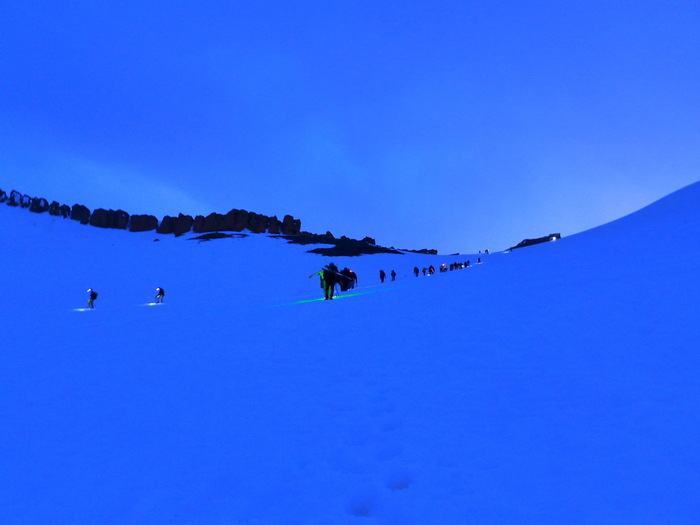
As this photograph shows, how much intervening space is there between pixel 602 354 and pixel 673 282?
4.04 metres

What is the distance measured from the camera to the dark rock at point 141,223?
90613mm

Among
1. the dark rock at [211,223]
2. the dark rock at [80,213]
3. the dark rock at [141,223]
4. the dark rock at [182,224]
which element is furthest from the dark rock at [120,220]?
the dark rock at [211,223]

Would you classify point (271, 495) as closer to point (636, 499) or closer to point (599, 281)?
point (636, 499)

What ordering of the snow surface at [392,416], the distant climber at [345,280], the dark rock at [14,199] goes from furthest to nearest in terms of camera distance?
1. the dark rock at [14,199]
2. the distant climber at [345,280]
3. the snow surface at [392,416]

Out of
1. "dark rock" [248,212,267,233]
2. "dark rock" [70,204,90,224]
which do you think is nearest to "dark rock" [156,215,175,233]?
"dark rock" [70,204,90,224]

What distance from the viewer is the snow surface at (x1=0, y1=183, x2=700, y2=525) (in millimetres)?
3723

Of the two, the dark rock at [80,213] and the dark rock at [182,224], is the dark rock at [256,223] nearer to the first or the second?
the dark rock at [182,224]

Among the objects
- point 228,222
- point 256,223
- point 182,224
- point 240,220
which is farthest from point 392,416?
point 182,224

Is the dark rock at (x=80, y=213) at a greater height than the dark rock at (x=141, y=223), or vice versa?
the dark rock at (x=80, y=213)

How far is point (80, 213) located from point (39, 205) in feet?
27.1

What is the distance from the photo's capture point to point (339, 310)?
48.3ft

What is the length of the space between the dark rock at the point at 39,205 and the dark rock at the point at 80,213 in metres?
5.58

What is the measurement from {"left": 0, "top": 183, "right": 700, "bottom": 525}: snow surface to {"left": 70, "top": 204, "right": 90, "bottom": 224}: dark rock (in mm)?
96376

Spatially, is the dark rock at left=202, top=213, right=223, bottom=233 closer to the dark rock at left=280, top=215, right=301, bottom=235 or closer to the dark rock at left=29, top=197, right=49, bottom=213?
the dark rock at left=280, top=215, right=301, bottom=235
